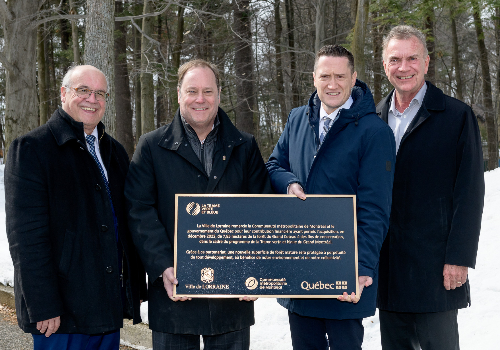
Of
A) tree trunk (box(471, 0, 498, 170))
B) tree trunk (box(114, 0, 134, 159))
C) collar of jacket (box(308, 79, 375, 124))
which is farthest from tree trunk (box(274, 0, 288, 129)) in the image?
collar of jacket (box(308, 79, 375, 124))

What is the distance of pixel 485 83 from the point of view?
2228cm

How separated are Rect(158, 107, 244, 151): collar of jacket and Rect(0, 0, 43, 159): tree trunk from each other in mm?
9732

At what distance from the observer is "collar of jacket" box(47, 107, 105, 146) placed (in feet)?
9.62

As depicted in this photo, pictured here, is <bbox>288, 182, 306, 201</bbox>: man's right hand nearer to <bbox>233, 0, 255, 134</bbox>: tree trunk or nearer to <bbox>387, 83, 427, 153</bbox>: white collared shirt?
<bbox>387, 83, 427, 153</bbox>: white collared shirt

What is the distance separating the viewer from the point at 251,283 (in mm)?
2869

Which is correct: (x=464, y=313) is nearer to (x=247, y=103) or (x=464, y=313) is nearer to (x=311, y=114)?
(x=311, y=114)

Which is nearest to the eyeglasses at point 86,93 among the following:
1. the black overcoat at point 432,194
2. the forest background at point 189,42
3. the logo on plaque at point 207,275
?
the logo on plaque at point 207,275

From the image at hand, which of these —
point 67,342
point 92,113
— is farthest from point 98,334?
point 92,113

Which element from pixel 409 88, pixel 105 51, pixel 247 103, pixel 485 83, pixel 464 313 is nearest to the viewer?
pixel 409 88

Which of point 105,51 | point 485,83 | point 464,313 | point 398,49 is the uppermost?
point 485,83

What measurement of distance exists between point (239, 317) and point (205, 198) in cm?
85

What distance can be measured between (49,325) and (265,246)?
1.42m

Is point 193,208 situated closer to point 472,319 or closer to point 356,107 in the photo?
point 356,107

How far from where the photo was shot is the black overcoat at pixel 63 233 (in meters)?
2.74
